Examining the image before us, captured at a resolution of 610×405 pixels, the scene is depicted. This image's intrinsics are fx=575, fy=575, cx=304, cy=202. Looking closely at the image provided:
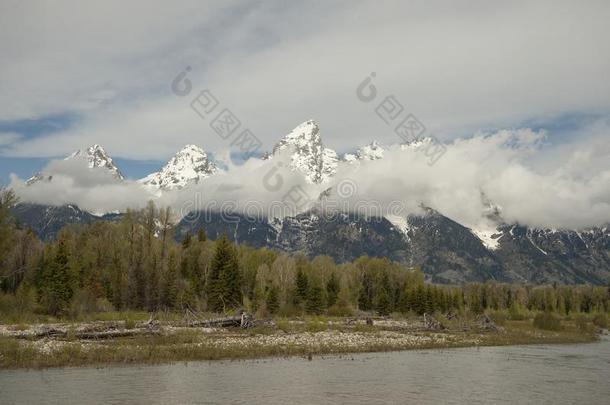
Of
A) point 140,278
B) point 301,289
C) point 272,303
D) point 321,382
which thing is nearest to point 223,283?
point 272,303

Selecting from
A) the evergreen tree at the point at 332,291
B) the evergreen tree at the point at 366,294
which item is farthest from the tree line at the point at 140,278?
the evergreen tree at the point at 366,294

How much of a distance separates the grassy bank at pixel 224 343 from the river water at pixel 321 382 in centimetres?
239

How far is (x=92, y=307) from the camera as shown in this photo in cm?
8325

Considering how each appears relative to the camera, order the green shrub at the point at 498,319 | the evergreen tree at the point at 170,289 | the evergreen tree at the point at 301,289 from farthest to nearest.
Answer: the evergreen tree at the point at 301,289
the green shrub at the point at 498,319
the evergreen tree at the point at 170,289

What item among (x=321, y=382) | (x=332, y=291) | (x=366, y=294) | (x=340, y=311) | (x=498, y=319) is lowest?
(x=321, y=382)

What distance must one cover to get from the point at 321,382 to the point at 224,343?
1736 centimetres

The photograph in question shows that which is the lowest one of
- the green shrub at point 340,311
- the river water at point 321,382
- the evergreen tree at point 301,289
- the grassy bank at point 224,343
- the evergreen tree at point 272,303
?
the river water at point 321,382

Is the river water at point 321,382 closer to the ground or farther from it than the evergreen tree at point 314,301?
closer to the ground

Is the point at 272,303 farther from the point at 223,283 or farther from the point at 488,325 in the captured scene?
the point at 488,325

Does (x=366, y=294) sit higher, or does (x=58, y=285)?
(x=58, y=285)

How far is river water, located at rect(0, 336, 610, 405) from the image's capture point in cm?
2936

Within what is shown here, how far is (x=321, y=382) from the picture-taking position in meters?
34.6

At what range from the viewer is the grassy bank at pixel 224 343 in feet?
132

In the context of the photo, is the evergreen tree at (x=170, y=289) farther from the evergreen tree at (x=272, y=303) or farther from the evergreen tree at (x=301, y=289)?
the evergreen tree at (x=301, y=289)
